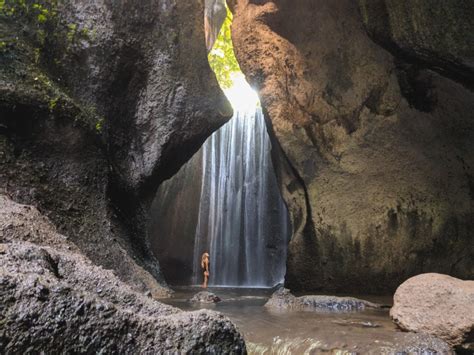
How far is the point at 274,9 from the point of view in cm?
1057

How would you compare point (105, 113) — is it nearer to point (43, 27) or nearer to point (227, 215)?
point (43, 27)

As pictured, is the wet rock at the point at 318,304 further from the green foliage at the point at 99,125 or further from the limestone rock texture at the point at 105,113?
the green foliage at the point at 99,125

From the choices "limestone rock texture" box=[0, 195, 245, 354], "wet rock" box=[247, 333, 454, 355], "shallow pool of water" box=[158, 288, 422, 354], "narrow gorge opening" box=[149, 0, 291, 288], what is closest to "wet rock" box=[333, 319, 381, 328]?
"shallow pool of water" box=[158, 288, 422, 354]

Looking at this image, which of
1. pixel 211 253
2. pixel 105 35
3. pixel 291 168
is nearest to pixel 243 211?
pixel 211 253

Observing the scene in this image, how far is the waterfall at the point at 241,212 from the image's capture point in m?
14.2

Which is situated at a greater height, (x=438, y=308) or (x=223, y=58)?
(x=223, y=58)

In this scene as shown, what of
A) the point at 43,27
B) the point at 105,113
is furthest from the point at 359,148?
the point at 43,27

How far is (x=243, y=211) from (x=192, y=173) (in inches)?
95.7

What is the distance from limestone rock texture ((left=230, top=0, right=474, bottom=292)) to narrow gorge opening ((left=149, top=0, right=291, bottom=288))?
4260 mm

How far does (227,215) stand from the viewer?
15.2 meters

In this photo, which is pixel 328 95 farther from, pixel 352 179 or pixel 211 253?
pixel 211 253

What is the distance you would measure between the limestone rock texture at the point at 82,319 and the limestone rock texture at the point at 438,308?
248cm

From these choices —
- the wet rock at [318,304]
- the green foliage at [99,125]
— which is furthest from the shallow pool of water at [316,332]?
the green foliage at [99,125]

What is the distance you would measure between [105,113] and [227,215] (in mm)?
8344
